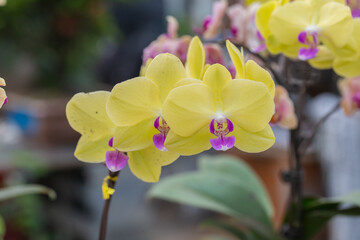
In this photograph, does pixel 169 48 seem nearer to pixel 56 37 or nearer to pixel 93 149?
pixel 93 149

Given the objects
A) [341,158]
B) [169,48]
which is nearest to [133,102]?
[169,48]

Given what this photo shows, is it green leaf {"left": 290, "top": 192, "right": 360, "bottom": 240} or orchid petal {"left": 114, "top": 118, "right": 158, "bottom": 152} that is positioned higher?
orchid petal {"left": 114, "top": 118, "right": 158, "bottom": 152}

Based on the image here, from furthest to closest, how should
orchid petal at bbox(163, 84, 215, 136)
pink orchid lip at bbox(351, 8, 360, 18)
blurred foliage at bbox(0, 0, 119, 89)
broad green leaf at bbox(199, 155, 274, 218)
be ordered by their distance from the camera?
1. blurred foliage at bbox(0, 0, 119, 89)
2. broad green leaf at bbox(199, 155, 274, 218)
3. pink orchid lip at bbox(351, 8, 360, 18)
4. orchid petal at bbox(163, 84, 215, 136)

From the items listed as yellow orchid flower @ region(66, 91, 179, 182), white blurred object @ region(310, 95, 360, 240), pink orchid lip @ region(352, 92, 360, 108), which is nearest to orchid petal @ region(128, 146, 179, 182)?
yellow orchid flower @ region(66, 91, 179, 182)

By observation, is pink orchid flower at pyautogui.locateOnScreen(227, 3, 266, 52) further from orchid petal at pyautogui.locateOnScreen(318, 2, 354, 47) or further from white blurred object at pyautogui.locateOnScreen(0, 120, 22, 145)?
white blurred object at pyautogui.locateOnScreen(0, 120, 22, 145)

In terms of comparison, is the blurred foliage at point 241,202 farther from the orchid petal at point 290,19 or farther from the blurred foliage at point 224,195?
the orchid petal at point 290,19

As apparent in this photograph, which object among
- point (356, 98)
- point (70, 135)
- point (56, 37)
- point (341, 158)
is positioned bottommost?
point (341, 158)

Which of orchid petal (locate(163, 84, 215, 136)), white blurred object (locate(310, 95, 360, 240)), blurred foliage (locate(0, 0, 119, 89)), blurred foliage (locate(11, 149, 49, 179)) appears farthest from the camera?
blurred foliage (locate(0, 0, 119, 89))

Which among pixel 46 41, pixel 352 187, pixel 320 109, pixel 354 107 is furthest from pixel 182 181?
pixel 46 41
